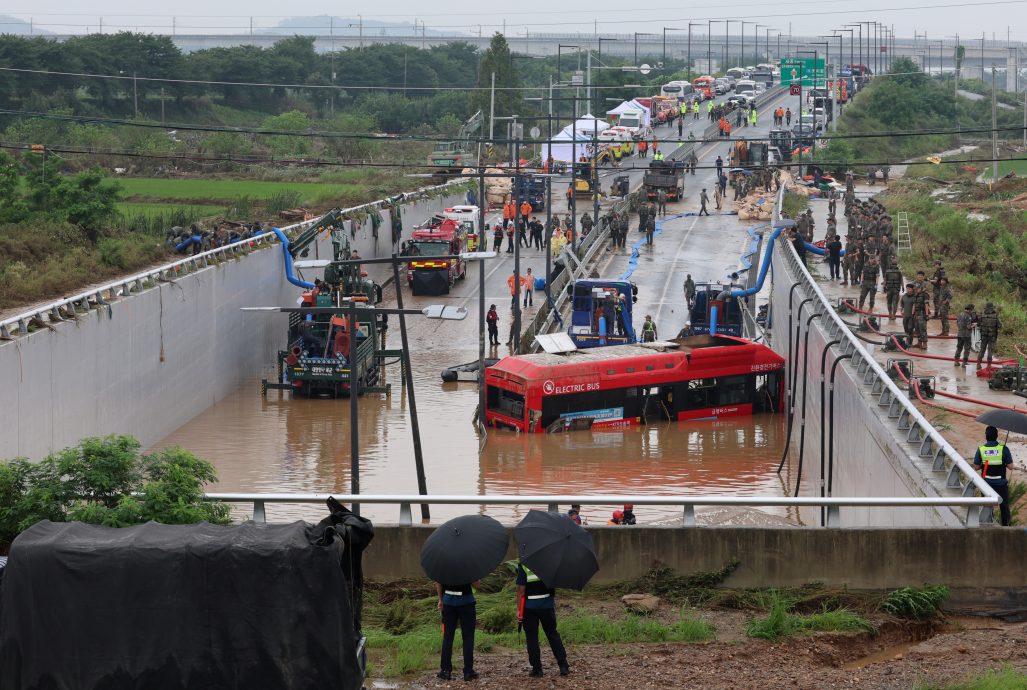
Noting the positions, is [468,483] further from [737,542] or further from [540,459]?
[737,542]

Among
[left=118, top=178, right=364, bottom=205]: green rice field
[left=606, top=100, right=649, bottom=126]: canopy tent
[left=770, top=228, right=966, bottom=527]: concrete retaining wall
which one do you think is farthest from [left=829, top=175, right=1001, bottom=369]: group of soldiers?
[left=606, top=100, right=649, bottom=126]: canopy tent

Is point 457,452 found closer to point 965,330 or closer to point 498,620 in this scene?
point 965,330

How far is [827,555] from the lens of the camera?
1491 centimetres

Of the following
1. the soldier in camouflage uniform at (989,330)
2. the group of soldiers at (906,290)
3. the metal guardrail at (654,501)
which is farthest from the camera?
the group of soldiers at (906,290)

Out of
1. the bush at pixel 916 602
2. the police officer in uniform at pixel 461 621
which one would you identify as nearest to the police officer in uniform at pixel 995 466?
the bush at pixel 916 602

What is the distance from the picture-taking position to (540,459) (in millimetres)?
37781

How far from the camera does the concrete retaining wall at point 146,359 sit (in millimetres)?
30297

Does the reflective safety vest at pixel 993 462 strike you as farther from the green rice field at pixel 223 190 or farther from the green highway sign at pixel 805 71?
the green highway sign at pixel 805 71

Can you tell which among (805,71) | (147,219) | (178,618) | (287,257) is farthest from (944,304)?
(805,71)

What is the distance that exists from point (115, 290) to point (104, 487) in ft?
80.6

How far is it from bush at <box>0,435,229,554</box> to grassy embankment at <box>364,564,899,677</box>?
2.11m

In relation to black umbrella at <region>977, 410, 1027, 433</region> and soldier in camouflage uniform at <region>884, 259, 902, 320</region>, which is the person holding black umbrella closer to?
black umbrella at <region>977, 410, 1027, 433</region>

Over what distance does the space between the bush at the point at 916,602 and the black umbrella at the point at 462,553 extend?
4.41 meters

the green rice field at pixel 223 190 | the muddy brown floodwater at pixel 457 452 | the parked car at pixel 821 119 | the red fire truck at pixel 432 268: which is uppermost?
the parked car at pixel 821 119
